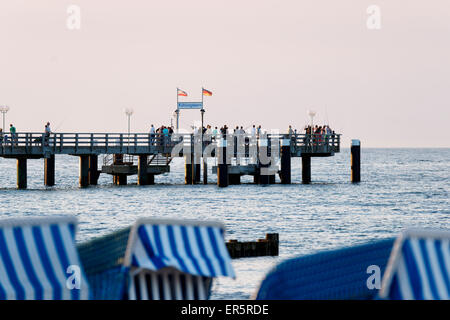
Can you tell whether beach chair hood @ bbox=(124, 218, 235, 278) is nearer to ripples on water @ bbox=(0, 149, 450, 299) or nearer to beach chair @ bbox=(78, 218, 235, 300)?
beach chair @ bbox=(78, 218, 235, 300)

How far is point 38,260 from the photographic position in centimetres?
905

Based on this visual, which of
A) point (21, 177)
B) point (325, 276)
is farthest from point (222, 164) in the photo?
point (325, 276)

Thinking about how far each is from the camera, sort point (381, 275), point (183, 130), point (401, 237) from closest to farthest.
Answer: point (401, 237)
point (381, 275)
point (183, 130)

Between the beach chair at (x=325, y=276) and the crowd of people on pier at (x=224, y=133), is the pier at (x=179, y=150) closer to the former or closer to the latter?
the crowd of people on pier at (x=224, y=133)

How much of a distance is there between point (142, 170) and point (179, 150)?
244 cm

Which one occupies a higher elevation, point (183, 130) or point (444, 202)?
point (183, 130)

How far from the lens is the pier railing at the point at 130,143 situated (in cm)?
4462

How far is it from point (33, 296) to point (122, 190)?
38.3 metres

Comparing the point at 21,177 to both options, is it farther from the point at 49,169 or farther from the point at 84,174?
the point at 84,174
